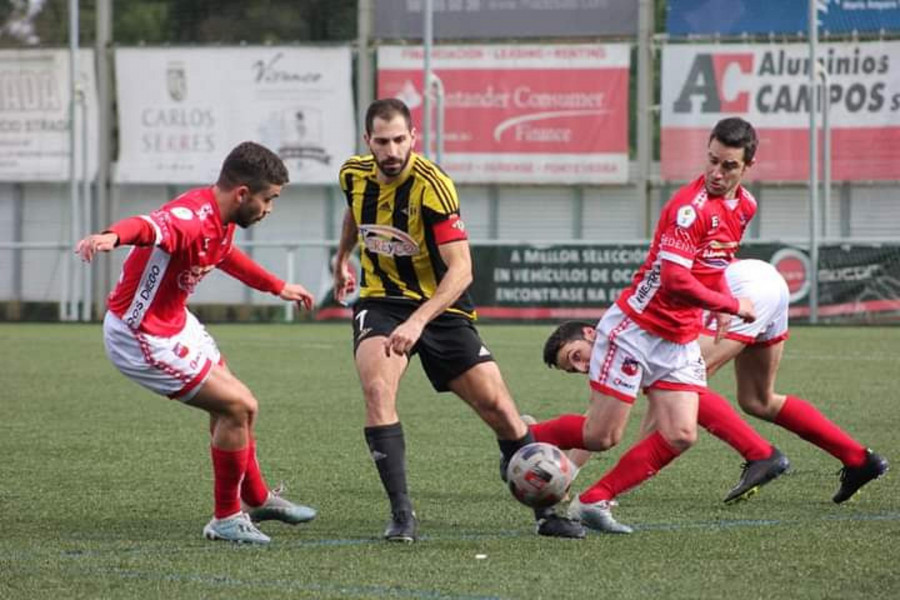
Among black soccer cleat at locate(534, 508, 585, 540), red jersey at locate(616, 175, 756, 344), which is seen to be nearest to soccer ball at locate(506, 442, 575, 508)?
black soccer cleat at locate(534, 508, 585, 540)

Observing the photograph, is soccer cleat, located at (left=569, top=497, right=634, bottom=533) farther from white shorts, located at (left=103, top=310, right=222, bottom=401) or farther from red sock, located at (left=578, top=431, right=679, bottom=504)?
white shorts, located at (left=103, top=310, right=222, bottom=401)

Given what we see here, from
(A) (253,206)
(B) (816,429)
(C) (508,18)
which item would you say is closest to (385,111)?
(A) (253,206)

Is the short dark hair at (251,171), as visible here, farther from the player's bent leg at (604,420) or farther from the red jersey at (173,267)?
the player's bent leg at (604,420)

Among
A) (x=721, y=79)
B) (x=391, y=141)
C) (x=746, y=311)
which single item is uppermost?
(x=721, y=79)

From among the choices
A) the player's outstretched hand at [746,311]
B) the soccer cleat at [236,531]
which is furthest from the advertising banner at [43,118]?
the player's outstretched hand at [746,311]

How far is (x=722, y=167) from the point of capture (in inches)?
272

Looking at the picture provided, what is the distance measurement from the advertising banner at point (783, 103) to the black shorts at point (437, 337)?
21.6m

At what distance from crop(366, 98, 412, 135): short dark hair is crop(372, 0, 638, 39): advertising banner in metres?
23.2

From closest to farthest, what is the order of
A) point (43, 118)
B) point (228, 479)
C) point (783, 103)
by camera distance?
point (228, 479), point (783, 103), point (43, 118)

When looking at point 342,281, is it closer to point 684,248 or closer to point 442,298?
point 442,298

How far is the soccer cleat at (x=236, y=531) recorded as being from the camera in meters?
6.35

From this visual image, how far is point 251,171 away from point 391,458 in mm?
1267

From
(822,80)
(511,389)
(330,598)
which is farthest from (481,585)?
(822,80)

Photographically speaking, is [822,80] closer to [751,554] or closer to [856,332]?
[856,332]
